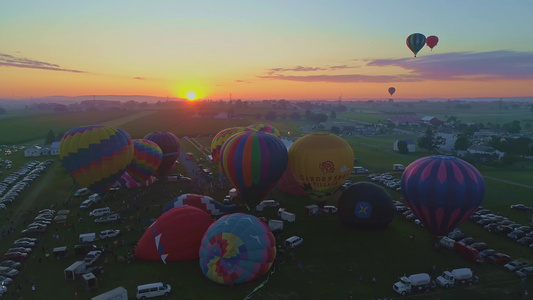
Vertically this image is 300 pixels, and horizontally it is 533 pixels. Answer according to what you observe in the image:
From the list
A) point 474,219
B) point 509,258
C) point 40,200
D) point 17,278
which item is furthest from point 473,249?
point 40,200

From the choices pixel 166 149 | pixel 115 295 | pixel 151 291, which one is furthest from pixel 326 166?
pixel 166 149

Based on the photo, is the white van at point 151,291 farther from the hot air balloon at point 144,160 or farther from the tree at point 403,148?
the tree at point 403,148

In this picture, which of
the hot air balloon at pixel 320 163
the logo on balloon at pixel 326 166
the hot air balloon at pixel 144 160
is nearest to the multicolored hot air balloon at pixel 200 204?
the hot air balloon at pixel 320 163

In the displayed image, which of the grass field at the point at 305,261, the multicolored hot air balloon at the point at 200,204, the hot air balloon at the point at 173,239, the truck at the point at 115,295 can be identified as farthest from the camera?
the multicolored hot air balloon at the point at 200,204

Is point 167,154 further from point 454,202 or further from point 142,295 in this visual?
point 454,202

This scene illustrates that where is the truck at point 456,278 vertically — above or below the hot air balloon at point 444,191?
below

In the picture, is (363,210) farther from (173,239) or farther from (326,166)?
(173,239)
